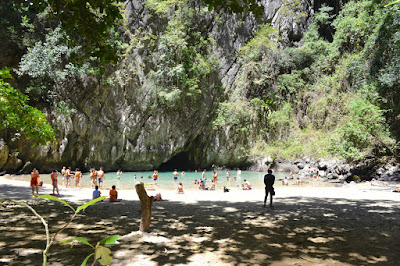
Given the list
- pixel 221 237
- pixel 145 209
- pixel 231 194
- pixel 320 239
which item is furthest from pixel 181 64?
pixel 320 239

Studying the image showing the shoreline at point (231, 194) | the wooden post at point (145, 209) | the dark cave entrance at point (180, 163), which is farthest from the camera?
the dark cave entrance at point (180, 163)

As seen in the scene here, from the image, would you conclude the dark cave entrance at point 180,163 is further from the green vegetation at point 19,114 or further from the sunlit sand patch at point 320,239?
the sunlit sand patch at point 320,239

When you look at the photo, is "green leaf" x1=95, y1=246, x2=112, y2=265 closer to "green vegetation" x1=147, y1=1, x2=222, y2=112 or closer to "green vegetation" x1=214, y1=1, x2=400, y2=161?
"green vegetation" x1=147, y1=1, x2=222, y2=112

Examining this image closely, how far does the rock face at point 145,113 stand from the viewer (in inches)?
925

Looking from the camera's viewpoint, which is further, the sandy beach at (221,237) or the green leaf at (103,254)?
the sandy beach at (221,237)

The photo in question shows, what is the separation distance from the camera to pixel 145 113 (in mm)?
26047

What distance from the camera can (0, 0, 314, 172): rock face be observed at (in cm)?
2348

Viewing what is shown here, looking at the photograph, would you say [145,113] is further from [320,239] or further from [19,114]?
[320,239]

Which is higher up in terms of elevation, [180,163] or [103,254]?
[180,163]

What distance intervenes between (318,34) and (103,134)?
2567 centimetres

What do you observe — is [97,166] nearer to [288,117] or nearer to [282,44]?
[288,117]

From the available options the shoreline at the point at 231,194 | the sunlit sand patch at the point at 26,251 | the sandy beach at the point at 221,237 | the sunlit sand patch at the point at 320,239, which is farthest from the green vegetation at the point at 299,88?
the sunlit sand patch at the point at 26,251

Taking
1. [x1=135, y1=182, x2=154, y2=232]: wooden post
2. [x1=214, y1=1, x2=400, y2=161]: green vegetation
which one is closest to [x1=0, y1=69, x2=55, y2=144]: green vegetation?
[x1=135, y1=182, x2=154, y2=232]: wooden post

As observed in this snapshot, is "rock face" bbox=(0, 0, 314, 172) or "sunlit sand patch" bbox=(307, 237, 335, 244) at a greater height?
"rock face" bbox=(0, 0, 314, 172)
